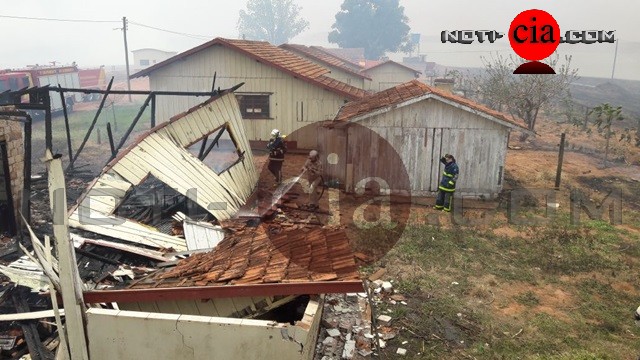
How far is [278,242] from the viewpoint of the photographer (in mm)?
6039

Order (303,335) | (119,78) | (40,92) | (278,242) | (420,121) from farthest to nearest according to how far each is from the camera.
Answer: (119,78), (420,121), (40,92), (278,242), (303,335)

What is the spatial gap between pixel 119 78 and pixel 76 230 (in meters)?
63.8

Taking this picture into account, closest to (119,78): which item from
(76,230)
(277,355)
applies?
(76,230)

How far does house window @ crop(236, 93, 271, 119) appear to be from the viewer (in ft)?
59.6

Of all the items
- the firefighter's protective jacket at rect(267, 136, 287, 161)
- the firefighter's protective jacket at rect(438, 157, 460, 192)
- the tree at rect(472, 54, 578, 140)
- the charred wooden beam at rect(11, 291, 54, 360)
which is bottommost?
the charred wooden beam at rect(11, 291, 54, 360)

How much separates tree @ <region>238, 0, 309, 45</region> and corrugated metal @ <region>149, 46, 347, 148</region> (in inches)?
2932

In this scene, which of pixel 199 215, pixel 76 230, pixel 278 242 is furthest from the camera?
pixel 199 215

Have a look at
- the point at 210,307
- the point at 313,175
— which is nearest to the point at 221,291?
the point at 210,307

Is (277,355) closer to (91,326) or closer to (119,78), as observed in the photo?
(91,326)

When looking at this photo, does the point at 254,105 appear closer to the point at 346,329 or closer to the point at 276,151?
the point at 276,151

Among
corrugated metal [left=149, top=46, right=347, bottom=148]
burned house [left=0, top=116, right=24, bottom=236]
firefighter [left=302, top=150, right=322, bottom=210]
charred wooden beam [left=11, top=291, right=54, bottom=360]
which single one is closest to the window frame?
corrugated metal [left=149, top=46, right=347, bottom=148]

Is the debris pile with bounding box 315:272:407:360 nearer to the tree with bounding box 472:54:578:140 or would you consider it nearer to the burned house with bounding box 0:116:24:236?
the burned house with bounding box 0:116:24:236

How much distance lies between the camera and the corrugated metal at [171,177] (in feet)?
24.3

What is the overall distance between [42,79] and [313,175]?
26600 millimetres
